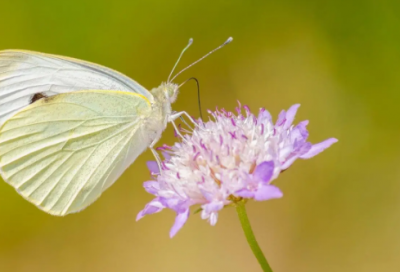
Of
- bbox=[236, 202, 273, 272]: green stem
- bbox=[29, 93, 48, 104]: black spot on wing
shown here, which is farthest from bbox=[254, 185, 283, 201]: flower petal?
bbox=[29, 93, 48, 104]: black spot on wing

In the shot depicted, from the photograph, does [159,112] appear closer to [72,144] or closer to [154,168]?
[154,168]

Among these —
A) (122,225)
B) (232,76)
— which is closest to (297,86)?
(232,76)

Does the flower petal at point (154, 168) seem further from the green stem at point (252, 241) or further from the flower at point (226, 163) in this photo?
the green stem at point (252, 241)

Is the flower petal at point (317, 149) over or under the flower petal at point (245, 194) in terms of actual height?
over

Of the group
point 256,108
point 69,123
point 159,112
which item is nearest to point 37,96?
point 69,123

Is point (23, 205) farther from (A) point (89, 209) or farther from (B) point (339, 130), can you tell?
(B) point (339, 130)

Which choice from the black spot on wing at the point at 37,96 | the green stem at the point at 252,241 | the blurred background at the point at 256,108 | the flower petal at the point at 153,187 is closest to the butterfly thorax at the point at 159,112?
the flower petal at the point at 153,187
